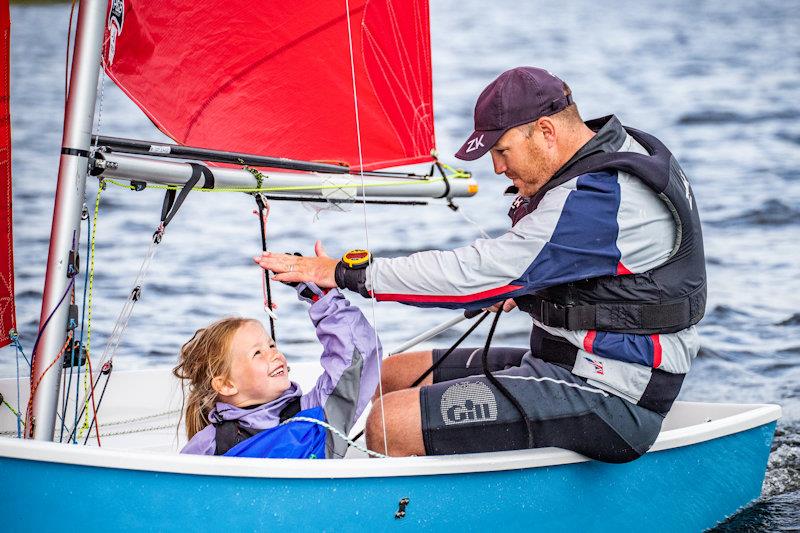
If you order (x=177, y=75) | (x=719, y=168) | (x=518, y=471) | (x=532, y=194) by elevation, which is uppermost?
(x=719, y=168)

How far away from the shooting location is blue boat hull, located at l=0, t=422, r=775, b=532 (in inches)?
94.0

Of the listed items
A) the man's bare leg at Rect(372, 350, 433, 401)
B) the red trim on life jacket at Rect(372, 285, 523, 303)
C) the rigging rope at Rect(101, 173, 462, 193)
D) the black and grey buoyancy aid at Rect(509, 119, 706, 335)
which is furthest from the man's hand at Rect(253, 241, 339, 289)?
the man's bare leg at Rect(372, 350, 433, 401)

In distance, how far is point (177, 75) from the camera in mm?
3125

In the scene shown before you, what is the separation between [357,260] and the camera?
2.59 meters

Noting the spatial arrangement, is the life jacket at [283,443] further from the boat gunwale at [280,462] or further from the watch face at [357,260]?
the watch face at [357,260]

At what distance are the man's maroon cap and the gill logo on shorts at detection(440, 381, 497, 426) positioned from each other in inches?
22.6

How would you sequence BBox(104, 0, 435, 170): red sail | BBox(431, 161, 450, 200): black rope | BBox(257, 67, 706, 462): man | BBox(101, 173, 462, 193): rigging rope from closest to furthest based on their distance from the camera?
BBox(257, 67, 706, 462): man
BBox(101, 173, 462, 193): rigging rope
BBox(104, 0, 435, 170): red sail
BBox(431, 161, 450, 200): black rope

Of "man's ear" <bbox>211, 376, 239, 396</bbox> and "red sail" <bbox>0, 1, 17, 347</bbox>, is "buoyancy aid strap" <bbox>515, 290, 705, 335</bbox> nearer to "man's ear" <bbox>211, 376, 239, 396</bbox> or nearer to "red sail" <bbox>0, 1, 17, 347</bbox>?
"man's ear" <bbox>211, 376, 239, 396</bbox>

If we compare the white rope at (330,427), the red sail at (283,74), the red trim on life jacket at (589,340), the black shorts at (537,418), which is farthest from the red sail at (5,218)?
the red trim on life jacket at (589,340)

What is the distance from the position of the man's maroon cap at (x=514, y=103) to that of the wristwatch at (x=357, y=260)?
0.36m

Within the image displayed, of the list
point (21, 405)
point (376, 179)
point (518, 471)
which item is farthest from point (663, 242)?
point (21, 405)

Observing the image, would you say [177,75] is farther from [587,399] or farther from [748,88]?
[748,88]

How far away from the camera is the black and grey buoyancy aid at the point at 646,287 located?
2584 mm

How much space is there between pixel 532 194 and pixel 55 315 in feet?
3.93
